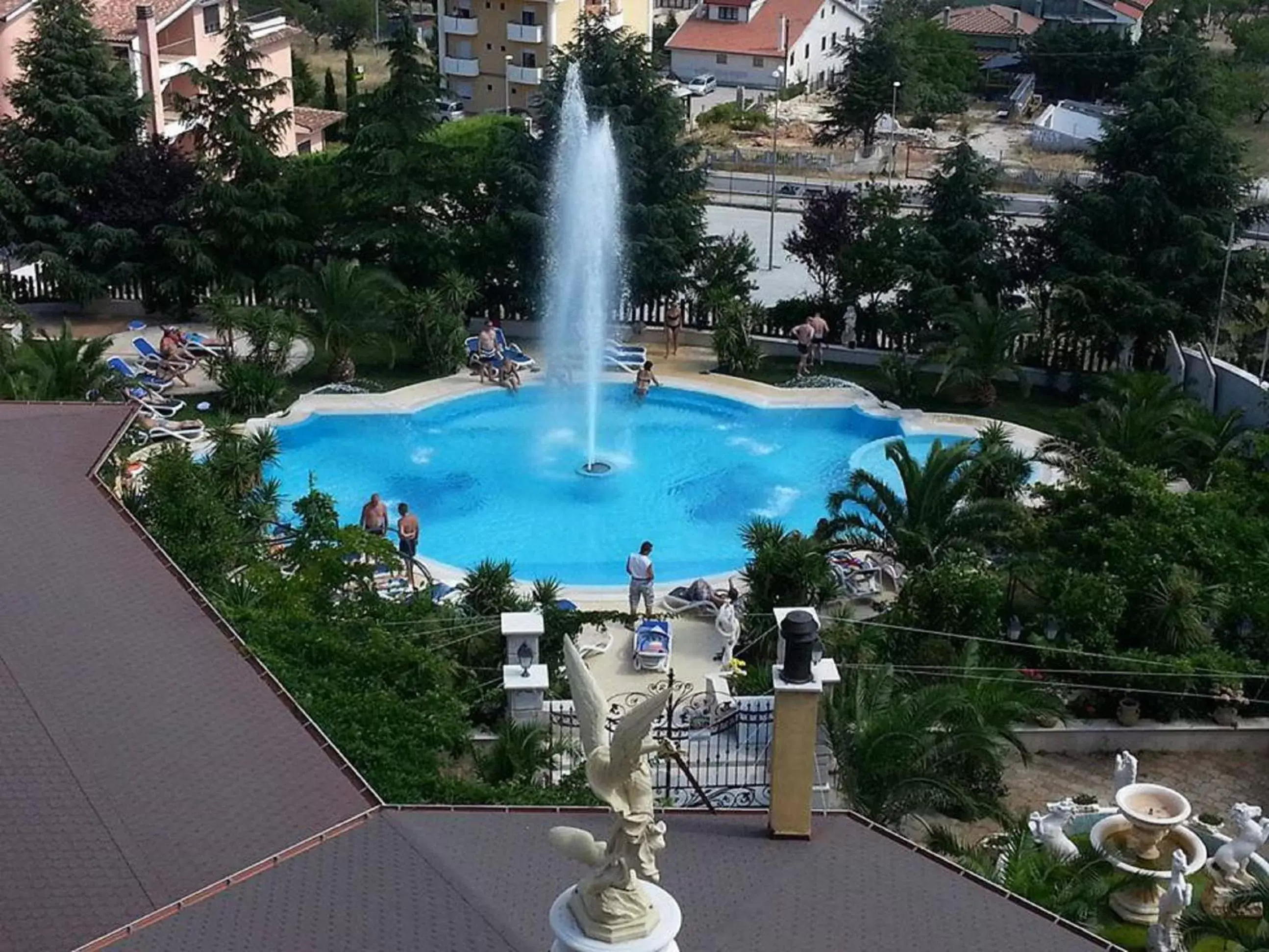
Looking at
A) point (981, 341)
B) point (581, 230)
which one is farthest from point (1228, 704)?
point (581, 230)

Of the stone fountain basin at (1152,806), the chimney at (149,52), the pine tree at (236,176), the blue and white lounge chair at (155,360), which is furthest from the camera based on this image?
the chimney at (149,52)

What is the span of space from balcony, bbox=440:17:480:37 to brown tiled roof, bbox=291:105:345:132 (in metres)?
11.5

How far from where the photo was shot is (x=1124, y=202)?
30484mm

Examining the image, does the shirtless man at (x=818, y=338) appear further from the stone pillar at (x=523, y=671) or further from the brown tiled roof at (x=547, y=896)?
the brown tiled roof at (x=547, y=896)

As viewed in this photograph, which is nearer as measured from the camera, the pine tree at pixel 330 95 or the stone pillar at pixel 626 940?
the stone pillar at pixel 626 940

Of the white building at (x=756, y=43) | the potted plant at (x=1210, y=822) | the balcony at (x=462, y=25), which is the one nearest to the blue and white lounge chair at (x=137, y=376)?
the potted plant at (x=1210, y=822)

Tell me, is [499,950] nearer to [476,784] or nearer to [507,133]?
[476,784]

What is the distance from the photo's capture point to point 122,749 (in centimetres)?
1312

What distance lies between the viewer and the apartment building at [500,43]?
67.6 meters

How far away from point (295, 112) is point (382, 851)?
48.5m

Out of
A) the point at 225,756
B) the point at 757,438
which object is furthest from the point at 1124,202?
the point at 225,756

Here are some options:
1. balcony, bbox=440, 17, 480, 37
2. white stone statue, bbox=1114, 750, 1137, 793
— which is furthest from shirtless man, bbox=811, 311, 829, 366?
balcony, bbox=440, 17, 480, 37

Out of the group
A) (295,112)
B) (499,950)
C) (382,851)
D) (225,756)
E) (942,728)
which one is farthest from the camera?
(295,112)

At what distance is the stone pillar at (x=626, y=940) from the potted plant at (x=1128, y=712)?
38.4ft
